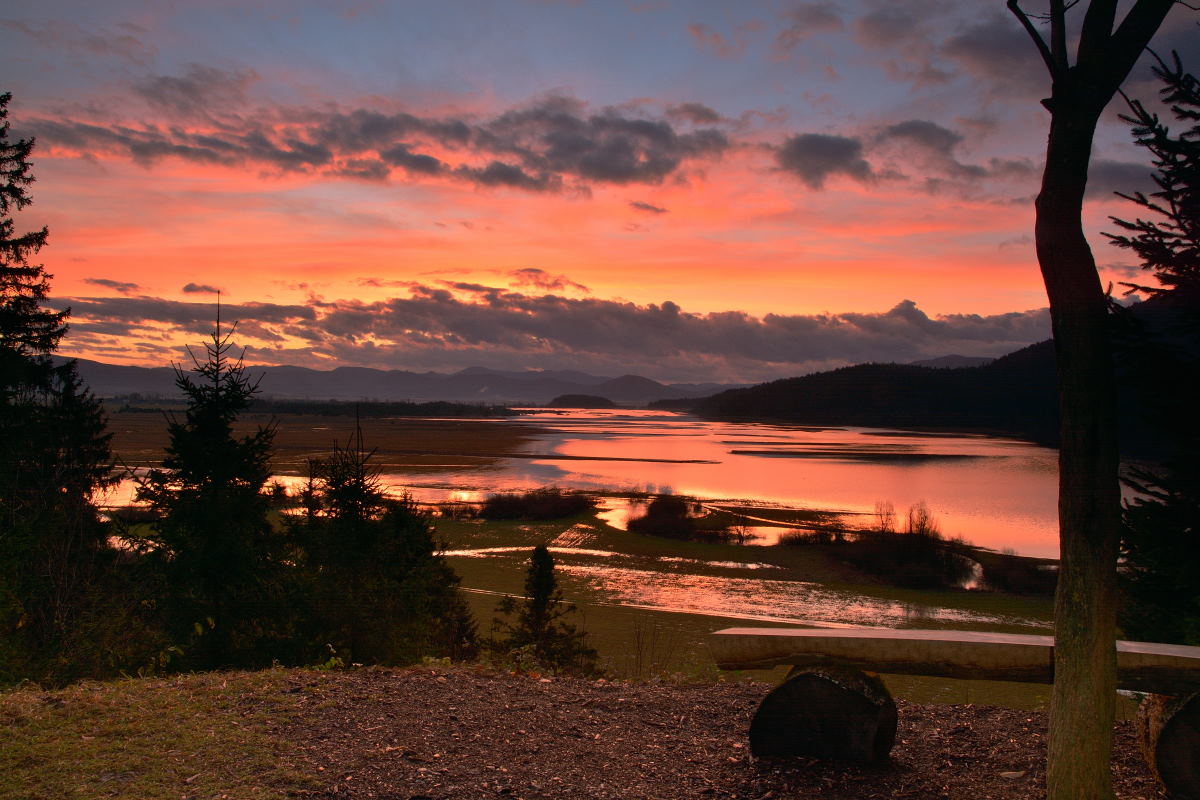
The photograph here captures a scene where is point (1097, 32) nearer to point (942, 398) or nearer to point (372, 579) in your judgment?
point (372, 579)

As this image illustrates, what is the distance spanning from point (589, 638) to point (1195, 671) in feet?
56.6

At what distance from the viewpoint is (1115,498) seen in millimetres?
4109

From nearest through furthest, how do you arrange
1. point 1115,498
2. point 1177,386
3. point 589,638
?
point 1115,498 → point 1177,386 → point 589,638

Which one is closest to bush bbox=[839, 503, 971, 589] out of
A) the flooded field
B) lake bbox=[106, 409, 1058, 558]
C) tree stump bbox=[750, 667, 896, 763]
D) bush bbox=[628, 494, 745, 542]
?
the flooded field

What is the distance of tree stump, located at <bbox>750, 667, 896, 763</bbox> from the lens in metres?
5.14

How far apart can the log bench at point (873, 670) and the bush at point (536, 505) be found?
119ft

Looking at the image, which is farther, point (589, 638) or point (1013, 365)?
point (1013, 365)

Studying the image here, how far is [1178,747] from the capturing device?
470 centimetres

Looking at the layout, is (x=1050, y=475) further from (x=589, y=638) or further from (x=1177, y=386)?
(x=1177, y=386)

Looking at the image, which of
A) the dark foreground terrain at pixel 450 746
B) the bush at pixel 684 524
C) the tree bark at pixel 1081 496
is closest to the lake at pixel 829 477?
the bush at pixel 684 524

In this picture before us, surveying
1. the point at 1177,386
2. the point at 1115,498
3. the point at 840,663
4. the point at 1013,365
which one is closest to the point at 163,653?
the point at 840,663

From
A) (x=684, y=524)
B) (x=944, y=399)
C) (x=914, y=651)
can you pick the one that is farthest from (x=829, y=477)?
(x=944, y=399)

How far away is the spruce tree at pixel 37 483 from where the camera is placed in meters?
10.2

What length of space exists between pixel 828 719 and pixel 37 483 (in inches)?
660
